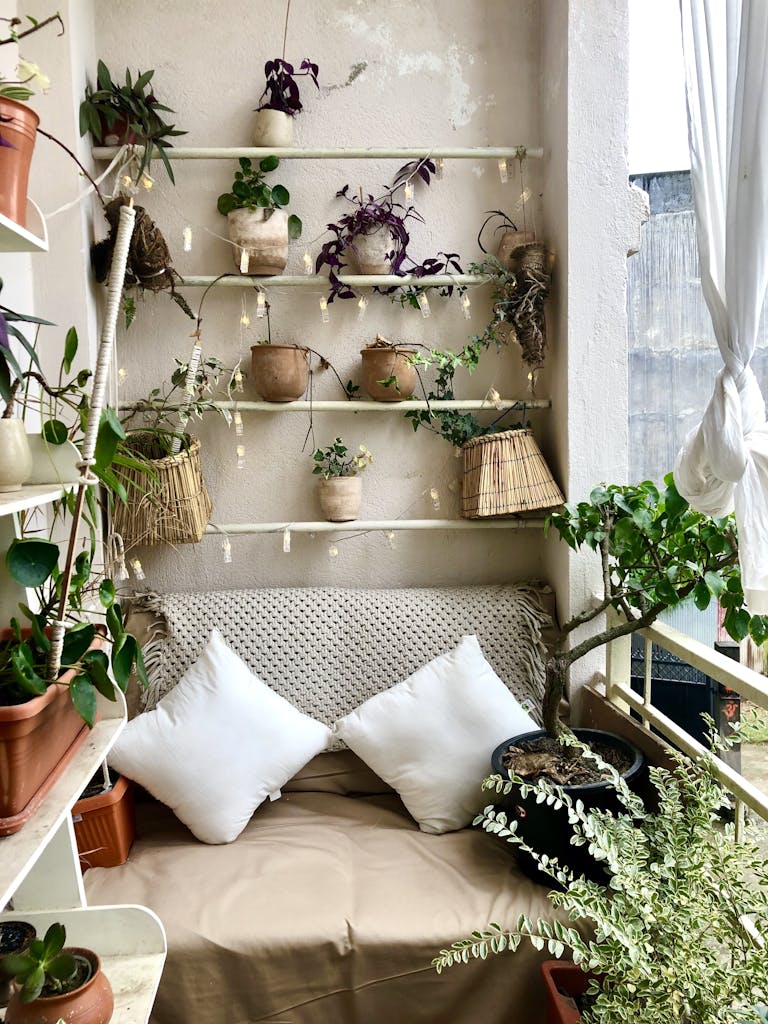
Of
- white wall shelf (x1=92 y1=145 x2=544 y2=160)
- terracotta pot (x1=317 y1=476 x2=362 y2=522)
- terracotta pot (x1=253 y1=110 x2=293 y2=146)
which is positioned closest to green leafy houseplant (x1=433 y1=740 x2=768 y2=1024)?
terracotta pot (x1=317 y1=476 x2=362 y2=522)

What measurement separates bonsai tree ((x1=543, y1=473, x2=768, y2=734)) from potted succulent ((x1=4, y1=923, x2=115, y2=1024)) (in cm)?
115

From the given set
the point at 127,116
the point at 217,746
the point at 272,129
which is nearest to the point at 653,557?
the point at 217,746

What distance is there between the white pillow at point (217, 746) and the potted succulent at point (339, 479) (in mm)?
542

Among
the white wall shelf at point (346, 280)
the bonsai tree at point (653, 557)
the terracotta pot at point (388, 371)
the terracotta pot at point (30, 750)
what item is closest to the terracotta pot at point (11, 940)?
the terracotta pot at point (30, 750)

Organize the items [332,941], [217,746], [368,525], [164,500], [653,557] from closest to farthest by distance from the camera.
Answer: [332,941] < [653,557] < [217,746] < [164,500] < [368,525]

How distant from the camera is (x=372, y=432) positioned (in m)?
2.61

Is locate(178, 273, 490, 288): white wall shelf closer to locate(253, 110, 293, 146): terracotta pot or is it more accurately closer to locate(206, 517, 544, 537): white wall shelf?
locate(253, 110, 293, 146): terracotta pot

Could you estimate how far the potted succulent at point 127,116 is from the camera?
7.54ft

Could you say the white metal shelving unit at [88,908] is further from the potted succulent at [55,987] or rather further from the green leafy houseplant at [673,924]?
the green leafy houseplant at [673,924]

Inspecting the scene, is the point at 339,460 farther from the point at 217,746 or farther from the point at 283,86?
the point at 283,86

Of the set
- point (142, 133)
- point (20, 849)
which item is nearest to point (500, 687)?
point (20, 849)

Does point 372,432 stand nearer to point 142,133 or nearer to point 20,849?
point 142,133

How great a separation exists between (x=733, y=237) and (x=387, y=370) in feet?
3.64

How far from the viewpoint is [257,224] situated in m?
2.39
